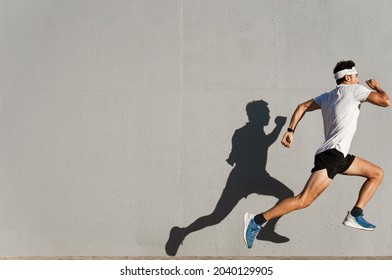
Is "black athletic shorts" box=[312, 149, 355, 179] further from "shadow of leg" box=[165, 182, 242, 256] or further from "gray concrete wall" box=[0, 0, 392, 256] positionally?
"shadow of leg" box=[165, 182, 242, 256]

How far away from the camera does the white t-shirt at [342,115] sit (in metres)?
5.39

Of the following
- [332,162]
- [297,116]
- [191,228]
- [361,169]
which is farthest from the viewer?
[191,228]

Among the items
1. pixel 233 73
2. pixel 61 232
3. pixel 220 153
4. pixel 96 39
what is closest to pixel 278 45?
pixel 233 73

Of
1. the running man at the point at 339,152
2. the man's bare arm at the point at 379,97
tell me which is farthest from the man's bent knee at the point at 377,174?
the man's bare arm at the point at 379,97

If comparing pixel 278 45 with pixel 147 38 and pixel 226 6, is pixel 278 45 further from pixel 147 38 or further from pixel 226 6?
pixel 147 38

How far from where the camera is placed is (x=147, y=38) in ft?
21.6

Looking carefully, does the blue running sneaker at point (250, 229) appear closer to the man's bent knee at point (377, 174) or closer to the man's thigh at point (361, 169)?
the man's thigh at point (361, 169)

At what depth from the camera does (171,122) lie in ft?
21.2

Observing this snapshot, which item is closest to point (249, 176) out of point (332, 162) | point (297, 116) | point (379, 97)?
point (297, 116)

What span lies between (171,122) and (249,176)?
1002 millimetres

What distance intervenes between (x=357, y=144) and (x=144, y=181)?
2.28 meters

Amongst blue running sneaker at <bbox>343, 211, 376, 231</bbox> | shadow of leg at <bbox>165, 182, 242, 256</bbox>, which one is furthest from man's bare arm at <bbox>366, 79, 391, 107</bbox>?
shadow of leg at <bbox>165, 182, 242, 256</bbox>

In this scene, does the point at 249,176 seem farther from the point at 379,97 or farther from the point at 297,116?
the point at 379,97

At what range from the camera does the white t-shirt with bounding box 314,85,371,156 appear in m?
5.39
